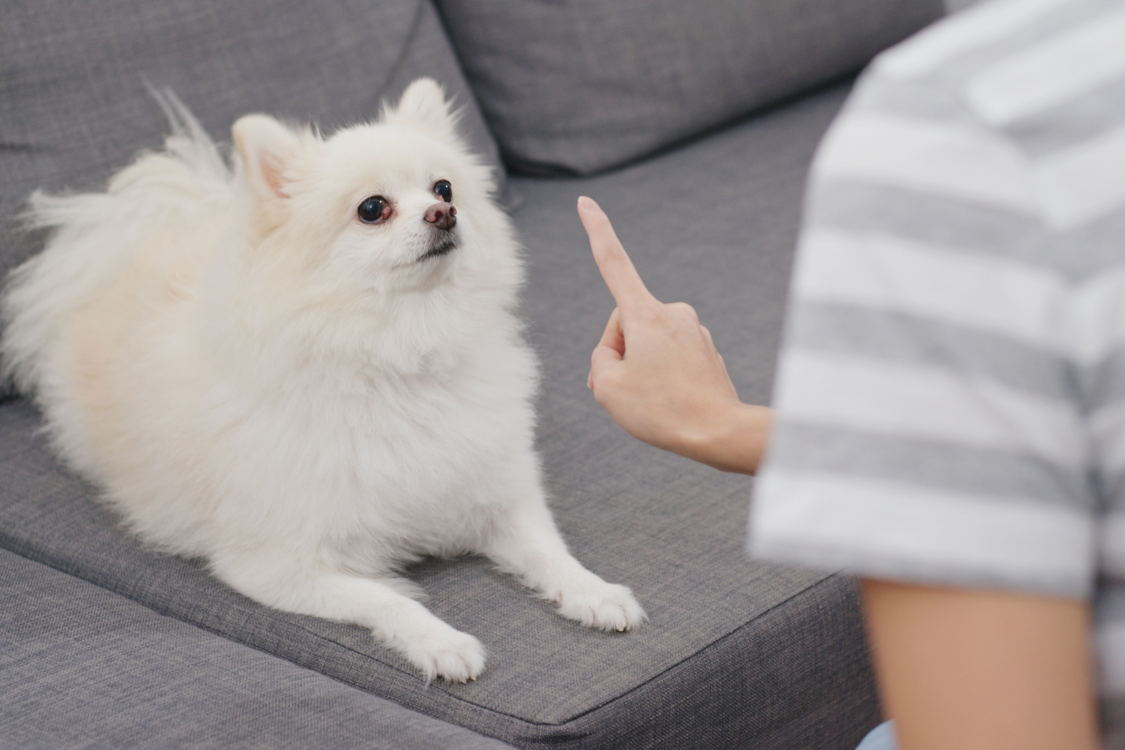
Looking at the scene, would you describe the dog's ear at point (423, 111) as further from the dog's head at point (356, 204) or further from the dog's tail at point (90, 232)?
the dog's tail at point (90, 232)

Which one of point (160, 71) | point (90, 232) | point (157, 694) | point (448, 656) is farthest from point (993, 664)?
point (160, 71)

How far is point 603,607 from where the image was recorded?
1111 mm

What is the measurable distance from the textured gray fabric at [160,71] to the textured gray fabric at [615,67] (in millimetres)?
215

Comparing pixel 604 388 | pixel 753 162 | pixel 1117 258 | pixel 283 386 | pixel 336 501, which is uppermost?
pixel 1117 258

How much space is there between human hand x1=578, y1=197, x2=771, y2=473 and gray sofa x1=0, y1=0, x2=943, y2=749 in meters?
0.39

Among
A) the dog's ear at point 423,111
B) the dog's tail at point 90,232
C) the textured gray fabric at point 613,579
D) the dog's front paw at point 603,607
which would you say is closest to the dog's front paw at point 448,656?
the textured gray fabric at point 613,579

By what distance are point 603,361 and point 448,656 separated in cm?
45

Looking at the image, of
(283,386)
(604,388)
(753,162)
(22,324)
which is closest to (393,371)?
(283,386)

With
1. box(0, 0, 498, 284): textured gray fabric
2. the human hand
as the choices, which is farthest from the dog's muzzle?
box(0, 0, 498, 284): textured gray fabric

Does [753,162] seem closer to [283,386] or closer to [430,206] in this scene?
[430,206]

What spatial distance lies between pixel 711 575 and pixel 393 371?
46 centimetres

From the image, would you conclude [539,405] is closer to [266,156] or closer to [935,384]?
[266,156]

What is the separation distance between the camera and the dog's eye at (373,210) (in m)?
1.23

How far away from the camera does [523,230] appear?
2.10 meters
